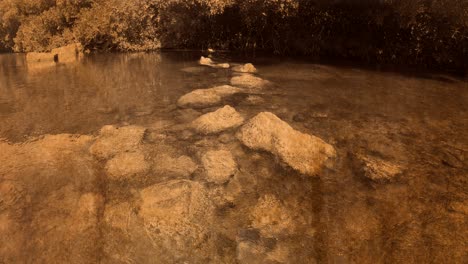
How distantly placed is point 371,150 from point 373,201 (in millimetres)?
1598

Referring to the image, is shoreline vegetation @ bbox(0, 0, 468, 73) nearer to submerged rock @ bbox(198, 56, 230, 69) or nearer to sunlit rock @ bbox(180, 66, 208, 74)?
submerged rock @ bbox(198, 56, 230, 69)

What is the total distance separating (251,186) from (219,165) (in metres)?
0.74

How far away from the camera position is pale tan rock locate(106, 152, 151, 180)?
17.5 ft

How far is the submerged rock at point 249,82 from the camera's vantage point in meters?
10.1

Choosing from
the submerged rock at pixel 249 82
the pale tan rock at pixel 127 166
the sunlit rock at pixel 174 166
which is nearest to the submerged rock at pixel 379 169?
the sunlit rock at pixel 174 166

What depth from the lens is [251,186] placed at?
5.09m

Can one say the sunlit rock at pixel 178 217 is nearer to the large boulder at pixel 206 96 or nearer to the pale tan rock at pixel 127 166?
the pale tan rock at pixel 127 166

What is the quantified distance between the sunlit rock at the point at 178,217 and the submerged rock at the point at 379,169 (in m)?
2.75

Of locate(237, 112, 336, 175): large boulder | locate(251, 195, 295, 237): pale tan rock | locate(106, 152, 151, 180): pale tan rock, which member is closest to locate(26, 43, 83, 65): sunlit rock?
locate(106, 152, 151, 180): pale tan rock

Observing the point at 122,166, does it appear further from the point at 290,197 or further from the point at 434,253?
the point at 434,253

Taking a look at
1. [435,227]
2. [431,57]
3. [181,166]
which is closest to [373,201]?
[435,227]

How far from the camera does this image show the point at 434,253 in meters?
3.81

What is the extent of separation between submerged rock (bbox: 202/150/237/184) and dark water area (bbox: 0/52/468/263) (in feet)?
0.43

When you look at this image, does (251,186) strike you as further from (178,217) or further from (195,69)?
(195,69)
